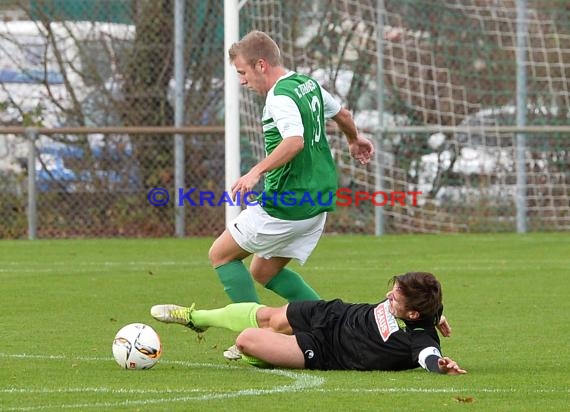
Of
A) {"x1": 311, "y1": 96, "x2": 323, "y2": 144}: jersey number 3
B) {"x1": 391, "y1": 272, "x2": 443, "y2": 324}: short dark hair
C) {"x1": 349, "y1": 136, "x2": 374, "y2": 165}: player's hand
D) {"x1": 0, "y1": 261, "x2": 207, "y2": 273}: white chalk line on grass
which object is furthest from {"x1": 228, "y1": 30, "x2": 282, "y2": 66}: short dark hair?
{"x1": 0, "y1": 261, "x2": 207, "y2": 273}: white chalk line on grass

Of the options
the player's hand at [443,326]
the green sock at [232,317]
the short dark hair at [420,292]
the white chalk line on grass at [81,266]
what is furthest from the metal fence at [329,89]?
the short dark hair at [420,292]

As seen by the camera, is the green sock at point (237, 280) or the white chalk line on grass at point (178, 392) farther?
the green sock at point (237, 280)

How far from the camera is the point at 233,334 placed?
8.38 metres

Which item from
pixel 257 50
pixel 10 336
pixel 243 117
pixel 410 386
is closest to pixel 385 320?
pixel 410 386

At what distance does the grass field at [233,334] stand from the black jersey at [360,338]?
11cm

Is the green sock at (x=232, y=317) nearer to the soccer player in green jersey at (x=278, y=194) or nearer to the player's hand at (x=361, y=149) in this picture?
the soccer player in green jersey at (x=278, y=194)

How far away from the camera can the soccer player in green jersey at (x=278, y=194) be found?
7340mm

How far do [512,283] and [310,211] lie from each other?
4246mm

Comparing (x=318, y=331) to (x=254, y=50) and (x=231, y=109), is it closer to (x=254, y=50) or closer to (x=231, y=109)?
(x=254, y=50)

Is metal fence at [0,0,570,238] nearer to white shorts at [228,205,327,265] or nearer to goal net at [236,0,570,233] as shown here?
goal net at [236,0,570,233]

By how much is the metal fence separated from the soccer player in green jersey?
893 cm

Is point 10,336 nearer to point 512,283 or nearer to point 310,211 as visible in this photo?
point 310,211

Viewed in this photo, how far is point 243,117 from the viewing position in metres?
15.9

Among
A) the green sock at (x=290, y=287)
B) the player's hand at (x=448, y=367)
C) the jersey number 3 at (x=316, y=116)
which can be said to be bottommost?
the player's hand at (x=448, y=367)
